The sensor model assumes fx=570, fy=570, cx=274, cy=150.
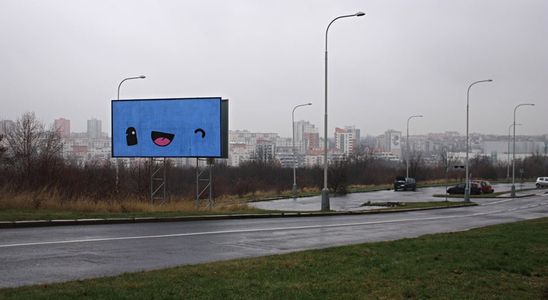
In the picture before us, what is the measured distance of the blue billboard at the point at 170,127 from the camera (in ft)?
82.0

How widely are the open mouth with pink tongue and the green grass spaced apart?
615 inches

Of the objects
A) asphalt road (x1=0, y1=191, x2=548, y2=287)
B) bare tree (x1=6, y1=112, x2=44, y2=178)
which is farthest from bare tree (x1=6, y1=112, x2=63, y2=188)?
asphalt road (x1=0, y1=191, x2=548, y2=287)

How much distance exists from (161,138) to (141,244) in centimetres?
1406

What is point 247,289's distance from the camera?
268 inches

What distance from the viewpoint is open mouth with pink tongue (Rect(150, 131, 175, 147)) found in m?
25.4

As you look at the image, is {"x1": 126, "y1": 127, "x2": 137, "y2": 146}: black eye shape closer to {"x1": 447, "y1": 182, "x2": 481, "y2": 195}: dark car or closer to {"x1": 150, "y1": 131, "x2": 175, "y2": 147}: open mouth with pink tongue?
{"x1": 150, "y1": 131, "x2": 175, "y2": 147}: open mouth with pink tongue

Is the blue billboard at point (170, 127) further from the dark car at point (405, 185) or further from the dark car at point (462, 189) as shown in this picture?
the dark car at point (405, 185)

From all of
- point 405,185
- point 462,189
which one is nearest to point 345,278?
point 462,189

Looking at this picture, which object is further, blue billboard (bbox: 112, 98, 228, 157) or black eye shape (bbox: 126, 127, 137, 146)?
black eye shape (bbox: 126, 127, 137, 146)

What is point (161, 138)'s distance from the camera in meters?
25.4

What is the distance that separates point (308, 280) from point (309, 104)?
4782cm

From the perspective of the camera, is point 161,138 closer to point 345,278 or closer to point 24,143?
point 24,143

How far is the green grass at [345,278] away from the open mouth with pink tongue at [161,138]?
15.6 meters

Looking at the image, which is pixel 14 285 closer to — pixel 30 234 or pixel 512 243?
pixel 30 234
